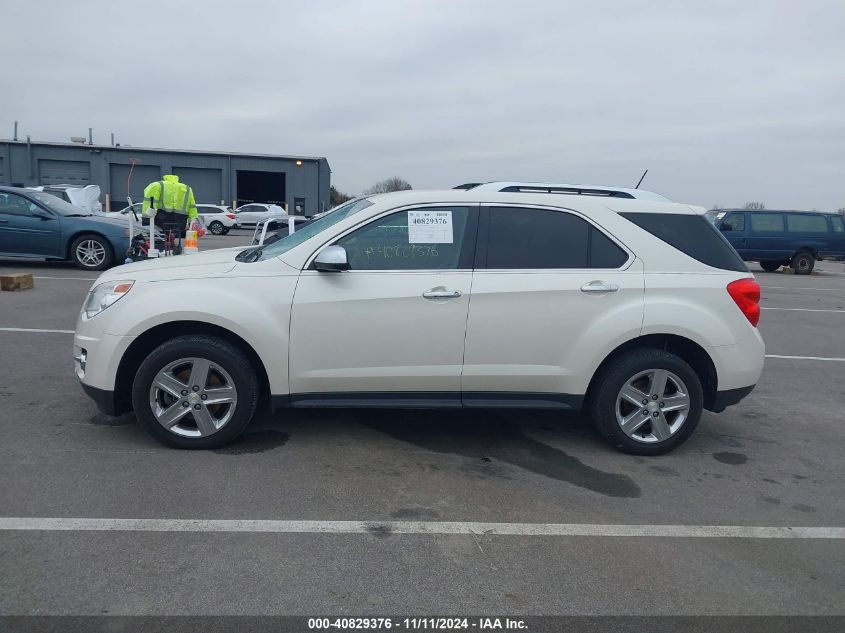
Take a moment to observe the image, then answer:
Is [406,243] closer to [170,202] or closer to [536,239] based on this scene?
[536,239]

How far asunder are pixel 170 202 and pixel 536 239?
8.72 meters

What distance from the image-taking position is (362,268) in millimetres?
4609

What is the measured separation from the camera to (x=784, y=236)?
2186cm

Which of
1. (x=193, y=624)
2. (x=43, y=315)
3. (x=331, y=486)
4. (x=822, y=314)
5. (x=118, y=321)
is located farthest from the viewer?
(x=822, y=314)

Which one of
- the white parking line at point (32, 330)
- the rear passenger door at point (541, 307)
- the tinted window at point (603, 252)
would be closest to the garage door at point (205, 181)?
the white parking line at point (32, 330)

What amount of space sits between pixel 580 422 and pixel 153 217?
28.5 feet

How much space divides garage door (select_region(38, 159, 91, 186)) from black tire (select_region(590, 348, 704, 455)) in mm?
40333

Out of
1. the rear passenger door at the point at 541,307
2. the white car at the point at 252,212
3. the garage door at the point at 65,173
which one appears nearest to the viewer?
the rear passenger door at the point at 541,307

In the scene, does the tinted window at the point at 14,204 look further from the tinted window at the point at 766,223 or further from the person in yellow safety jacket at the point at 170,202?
the tinted window at the point at 766,223

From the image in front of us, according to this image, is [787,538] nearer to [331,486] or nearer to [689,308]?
[689,308]

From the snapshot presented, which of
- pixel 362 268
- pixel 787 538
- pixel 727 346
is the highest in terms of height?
pixel 362 268

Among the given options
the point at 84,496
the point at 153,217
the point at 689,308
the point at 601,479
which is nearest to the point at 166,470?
the point at 84,496

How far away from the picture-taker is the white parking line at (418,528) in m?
3.54

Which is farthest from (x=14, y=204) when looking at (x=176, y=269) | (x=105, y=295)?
(x=176, y=269)
